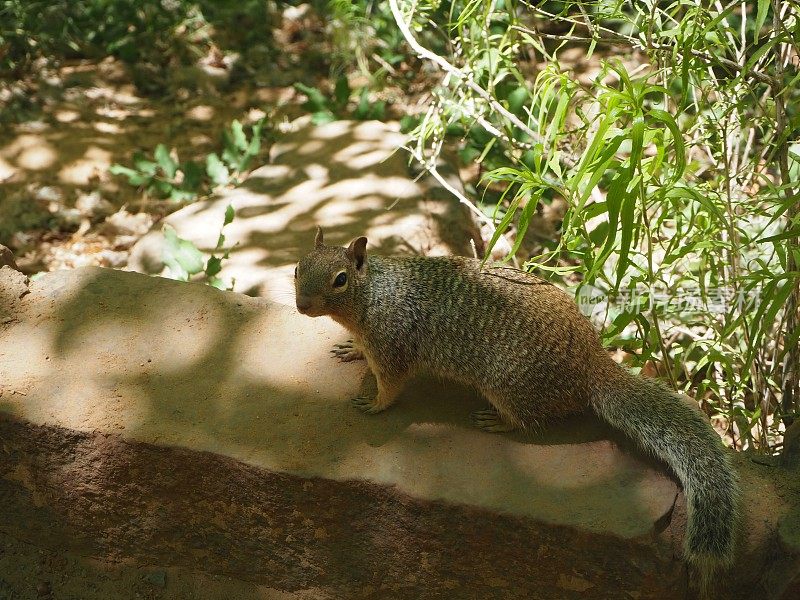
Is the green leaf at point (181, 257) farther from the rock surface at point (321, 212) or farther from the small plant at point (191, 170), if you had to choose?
the small plant at point (191, 170)

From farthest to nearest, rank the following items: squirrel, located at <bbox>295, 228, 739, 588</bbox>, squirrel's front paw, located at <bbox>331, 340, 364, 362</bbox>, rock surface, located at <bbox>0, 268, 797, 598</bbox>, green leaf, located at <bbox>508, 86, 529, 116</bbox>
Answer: green leaf, located at <bbox>508, 86, 529, 116</bbox> < squirrel's front paw, located at <bbox>331, 340, 364, 362</bbox> < squirrel, located at <bbox>295, 228, 739, 588</bbox> < rock surface, located at <bbox>0, 268, 797, 598</bbox>

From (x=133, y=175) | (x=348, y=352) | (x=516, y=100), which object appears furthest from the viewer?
(x=133, y=175)

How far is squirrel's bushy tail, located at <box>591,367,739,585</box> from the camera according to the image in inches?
108

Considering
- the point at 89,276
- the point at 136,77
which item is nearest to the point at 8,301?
the point at 89,276

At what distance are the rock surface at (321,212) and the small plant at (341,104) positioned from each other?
1.84 feet

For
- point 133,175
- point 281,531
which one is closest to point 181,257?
point 133,175

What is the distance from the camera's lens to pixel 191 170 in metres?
6.03

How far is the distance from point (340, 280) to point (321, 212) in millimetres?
2041

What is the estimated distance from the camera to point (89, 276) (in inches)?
151

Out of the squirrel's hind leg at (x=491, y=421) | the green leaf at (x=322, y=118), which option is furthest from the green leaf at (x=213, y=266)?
the green leaf at (x=322, y=118)

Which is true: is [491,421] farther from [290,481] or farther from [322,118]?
[322,118]

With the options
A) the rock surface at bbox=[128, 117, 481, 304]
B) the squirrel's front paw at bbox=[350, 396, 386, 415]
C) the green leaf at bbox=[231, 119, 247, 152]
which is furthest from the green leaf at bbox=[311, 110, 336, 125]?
the squirrel's front paw at bbox=[350, 396, 386, 415]

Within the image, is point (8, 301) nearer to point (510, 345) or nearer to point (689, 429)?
point (510, 345)

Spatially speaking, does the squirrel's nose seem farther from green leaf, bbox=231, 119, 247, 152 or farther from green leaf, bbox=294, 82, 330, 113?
green leaf, bbox=294, 82, 330, 113
